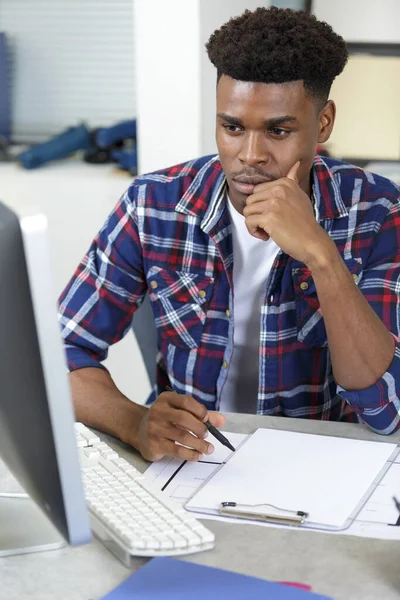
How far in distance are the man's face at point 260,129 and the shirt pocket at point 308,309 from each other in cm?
19

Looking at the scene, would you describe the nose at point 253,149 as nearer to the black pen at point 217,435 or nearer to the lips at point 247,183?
the lips at point 247,183

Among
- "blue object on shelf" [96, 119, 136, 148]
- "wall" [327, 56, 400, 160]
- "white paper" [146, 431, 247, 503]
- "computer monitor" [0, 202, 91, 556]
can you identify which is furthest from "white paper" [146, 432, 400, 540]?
"blue object on shelf" [96, 119, 136, 148]

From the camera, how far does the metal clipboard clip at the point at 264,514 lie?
121 cm

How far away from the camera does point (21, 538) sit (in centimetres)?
116

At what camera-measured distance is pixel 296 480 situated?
4.36 ft

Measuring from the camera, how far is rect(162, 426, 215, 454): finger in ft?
4.57

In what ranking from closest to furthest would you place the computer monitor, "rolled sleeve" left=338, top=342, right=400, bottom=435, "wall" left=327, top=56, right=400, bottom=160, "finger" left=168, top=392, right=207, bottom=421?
the computer monitor
"finger" left=168, top=392, right=207, bottom=421
"rolled sleeve" left=338, top=342, right=400, bottom=435
"wall" left=327, top=56, right=400, bottom=160

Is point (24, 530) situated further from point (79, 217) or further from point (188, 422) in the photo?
point (79, 217)

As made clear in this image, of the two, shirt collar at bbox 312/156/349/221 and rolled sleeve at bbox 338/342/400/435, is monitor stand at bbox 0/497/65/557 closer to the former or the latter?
rolled sleeve at bbox 338/342/400/435

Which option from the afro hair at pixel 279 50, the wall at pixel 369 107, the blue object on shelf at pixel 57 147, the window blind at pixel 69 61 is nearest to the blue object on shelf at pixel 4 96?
the window blind at pixel 69 61

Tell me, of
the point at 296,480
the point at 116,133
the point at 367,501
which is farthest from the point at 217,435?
the point at 116,133

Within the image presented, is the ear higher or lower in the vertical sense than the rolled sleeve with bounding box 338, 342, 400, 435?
higher

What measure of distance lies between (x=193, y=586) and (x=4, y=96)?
2675 mm

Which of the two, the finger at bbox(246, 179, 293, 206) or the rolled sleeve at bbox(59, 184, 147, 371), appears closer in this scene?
the finger at bbox(246, 179, 293, 206)
